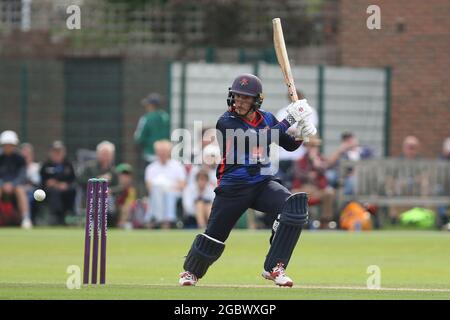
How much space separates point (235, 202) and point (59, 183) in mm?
10795

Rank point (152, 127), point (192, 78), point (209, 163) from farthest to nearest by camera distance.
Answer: point (192, 78), point (152, 127), point (209, 163)

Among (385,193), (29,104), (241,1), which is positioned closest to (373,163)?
(385,193)

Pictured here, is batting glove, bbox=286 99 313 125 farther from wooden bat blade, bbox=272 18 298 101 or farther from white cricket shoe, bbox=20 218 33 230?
white cricket shoe, bbox=20 218 33 230

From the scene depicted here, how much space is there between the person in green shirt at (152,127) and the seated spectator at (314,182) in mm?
2795

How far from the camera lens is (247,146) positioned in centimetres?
1091

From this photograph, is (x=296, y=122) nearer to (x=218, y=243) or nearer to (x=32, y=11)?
(x=218, y=243)

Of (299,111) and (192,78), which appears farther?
(192,78)

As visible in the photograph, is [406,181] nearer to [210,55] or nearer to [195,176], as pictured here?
[195,176]

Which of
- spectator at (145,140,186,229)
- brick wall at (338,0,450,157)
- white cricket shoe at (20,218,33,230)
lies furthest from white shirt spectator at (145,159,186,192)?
brick wall at (338,0,450,157)

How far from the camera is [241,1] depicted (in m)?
24.6

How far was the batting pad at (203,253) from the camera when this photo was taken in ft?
36.0

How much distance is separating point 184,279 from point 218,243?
0.47 m

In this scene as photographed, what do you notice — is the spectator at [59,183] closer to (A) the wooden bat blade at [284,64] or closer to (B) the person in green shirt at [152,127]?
(B) the person in green shirt at [152,127]

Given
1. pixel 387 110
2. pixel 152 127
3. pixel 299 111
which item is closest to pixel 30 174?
pixel 152 127
